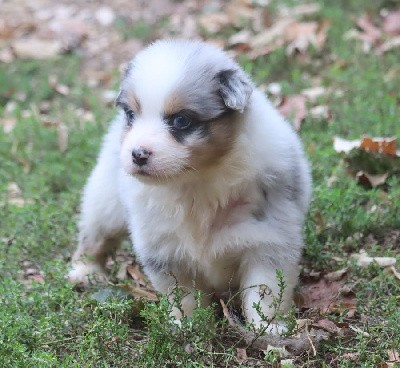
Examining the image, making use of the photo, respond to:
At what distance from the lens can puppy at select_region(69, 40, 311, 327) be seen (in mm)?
3408

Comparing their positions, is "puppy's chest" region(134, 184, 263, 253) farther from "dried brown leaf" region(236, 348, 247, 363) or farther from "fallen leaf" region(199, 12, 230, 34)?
"fallen leaf" region(199, 12, 230, 34)

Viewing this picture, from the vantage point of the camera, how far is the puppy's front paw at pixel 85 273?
4.47 m

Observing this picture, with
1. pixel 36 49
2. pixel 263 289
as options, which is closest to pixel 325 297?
pixel 263 289

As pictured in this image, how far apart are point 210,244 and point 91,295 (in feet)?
2.58

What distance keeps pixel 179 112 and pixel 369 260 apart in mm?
1429

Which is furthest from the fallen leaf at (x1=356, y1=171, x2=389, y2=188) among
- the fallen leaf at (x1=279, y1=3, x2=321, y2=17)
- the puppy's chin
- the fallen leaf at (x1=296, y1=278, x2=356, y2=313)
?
the fallen leaf at (x1=279, y1=3, x2=321, y2=17)

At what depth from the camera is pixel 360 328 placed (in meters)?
3.60

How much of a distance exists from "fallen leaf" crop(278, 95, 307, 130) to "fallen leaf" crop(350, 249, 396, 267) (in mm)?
1821

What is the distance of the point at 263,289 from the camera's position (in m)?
3.62

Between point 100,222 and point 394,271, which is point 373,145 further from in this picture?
point 100,222

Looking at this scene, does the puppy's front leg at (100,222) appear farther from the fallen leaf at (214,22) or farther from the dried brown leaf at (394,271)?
the fallen leaf at (214,22)

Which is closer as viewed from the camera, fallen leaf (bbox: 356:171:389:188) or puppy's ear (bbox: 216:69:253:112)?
puppy's ear (bbox: 216:69:253:112)

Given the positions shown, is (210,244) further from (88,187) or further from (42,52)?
(42,52)

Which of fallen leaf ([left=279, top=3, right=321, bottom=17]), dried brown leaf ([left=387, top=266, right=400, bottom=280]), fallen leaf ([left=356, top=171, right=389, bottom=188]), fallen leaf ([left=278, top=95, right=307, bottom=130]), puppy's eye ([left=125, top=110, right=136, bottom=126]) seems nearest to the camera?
puppy's eye ([left=125, top=110, right=136, bottom=126])
